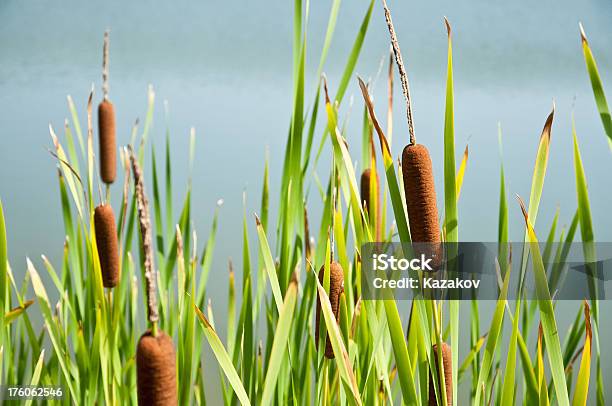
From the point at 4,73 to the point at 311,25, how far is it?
87 cm

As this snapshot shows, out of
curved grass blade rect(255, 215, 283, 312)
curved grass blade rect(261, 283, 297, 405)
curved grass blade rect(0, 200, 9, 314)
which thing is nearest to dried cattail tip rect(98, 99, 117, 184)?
curved grass blade rect(0, 200, 9, 314)

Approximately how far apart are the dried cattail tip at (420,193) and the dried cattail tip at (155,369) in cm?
21

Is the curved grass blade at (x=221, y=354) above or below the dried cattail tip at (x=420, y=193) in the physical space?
below

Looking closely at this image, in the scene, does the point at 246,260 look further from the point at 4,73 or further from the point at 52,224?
the point at 4,73

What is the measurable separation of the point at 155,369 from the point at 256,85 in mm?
1323

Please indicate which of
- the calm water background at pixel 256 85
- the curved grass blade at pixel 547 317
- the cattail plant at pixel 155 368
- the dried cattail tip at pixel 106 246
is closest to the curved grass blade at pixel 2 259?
the dried cattail tip at pixel 106 246

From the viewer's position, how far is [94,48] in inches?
65.7

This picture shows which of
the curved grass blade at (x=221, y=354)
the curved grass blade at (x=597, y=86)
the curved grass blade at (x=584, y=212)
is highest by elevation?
the curved grass blade at (x=597, y=86)

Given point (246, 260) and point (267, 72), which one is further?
point (267, 72)

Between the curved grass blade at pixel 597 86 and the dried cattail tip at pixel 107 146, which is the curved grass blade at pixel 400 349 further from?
the dried cattail tip at pixel 107 146

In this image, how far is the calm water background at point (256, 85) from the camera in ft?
5.18

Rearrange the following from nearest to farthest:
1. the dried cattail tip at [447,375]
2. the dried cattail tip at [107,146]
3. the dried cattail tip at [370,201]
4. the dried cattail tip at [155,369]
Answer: the dried cattail tip at [155,369] → the dried cattail tip at [447,375] → the dried cattail tip at [370,201] → the dried cattail tip at [107,146]

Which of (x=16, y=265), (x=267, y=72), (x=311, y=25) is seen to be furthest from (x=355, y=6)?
(x=16, y=265)

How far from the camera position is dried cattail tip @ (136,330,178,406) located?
35 centimetres
